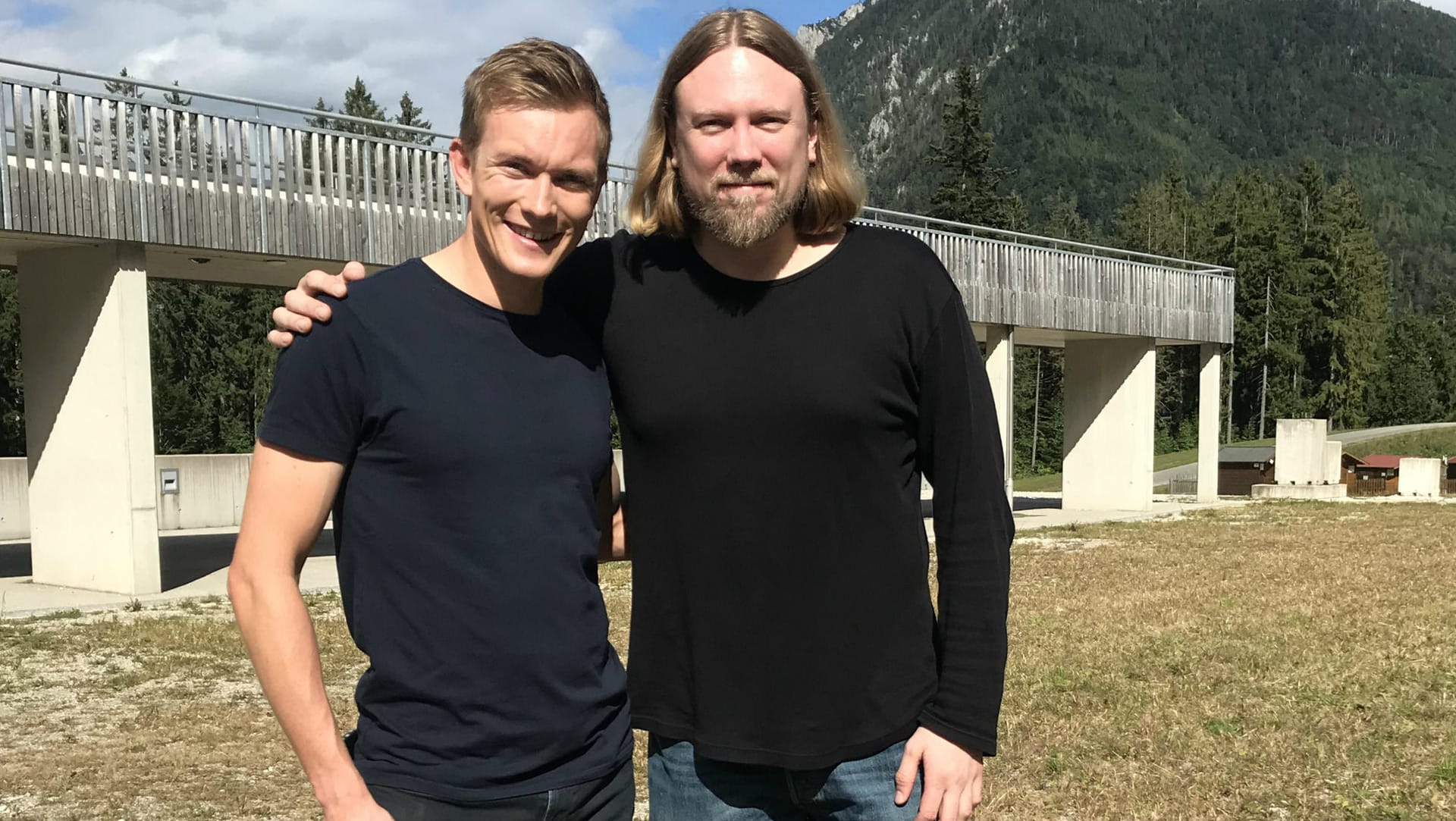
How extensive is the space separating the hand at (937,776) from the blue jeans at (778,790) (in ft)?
0.09

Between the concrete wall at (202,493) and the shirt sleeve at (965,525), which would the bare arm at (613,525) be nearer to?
the shirt sleeve at (965,525)

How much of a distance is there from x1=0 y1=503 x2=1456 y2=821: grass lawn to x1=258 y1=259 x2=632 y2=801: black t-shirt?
3.86 meters

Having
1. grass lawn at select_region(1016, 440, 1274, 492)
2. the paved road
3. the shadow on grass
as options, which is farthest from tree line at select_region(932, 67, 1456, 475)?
the shadow on grass

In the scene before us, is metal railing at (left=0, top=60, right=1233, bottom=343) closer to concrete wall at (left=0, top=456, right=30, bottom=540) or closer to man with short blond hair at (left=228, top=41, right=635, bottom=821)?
man with short blond hair at (left=228, top=41, right=635, bottom=821)

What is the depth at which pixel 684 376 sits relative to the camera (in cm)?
238

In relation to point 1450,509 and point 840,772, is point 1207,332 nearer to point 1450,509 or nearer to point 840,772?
point 1450,509

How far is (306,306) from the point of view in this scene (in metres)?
2.15

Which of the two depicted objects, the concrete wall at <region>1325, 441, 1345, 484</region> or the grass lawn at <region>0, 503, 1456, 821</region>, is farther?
the concrete wall at <region>1325, 441, 1345, 484</region>

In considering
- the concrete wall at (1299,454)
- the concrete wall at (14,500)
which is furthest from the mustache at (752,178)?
the concrete wall at (1299,454)

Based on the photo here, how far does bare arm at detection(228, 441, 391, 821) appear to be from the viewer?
205cm

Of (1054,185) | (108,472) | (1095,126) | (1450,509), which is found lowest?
(1450,509)

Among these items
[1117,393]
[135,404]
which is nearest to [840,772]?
[135,404]

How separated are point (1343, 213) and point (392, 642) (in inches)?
2881

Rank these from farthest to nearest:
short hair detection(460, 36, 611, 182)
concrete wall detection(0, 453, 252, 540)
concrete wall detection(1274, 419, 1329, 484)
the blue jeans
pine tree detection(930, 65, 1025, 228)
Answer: pine tree detection(930, 65, 1025, 228), concrete wall detection(1274, 419, 1329, 484), concrete wall detection(0, 453, 252, 540), the blue jeans, short hair detection(460, 36, 611, 182)
